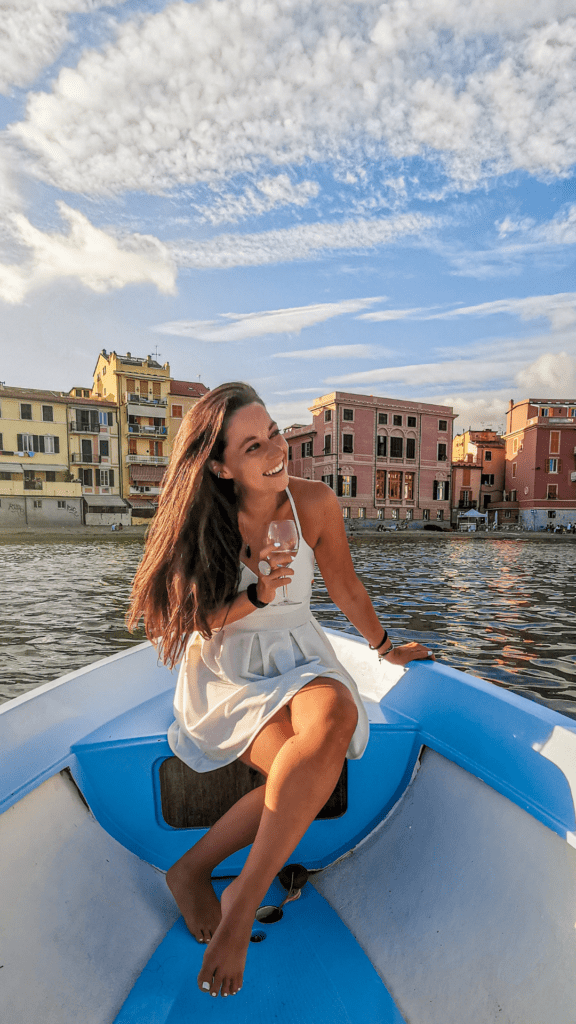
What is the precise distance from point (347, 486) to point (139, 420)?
49.8ft

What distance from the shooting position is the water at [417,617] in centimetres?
547

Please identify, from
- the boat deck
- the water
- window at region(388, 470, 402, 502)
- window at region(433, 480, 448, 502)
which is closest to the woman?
the boat deck

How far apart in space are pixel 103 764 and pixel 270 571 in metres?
0.81

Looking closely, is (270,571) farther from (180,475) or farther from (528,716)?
(528,716)

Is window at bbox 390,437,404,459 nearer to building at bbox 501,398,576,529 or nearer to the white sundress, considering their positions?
building at bbox 501,398,576,529

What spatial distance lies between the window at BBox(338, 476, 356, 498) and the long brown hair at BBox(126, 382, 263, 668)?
34991mm

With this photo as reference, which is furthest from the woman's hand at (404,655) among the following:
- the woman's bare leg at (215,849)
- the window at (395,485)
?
the window at (395,485)

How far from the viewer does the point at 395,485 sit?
127ft

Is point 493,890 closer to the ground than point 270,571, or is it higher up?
closer to the ground

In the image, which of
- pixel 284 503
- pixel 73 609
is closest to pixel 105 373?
pixel 73 609

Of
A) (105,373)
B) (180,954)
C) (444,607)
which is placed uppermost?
(105,373)

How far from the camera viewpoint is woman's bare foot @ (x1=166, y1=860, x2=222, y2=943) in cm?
132

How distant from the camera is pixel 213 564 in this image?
1.43 metres

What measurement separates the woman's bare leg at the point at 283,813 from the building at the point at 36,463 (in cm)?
3460
